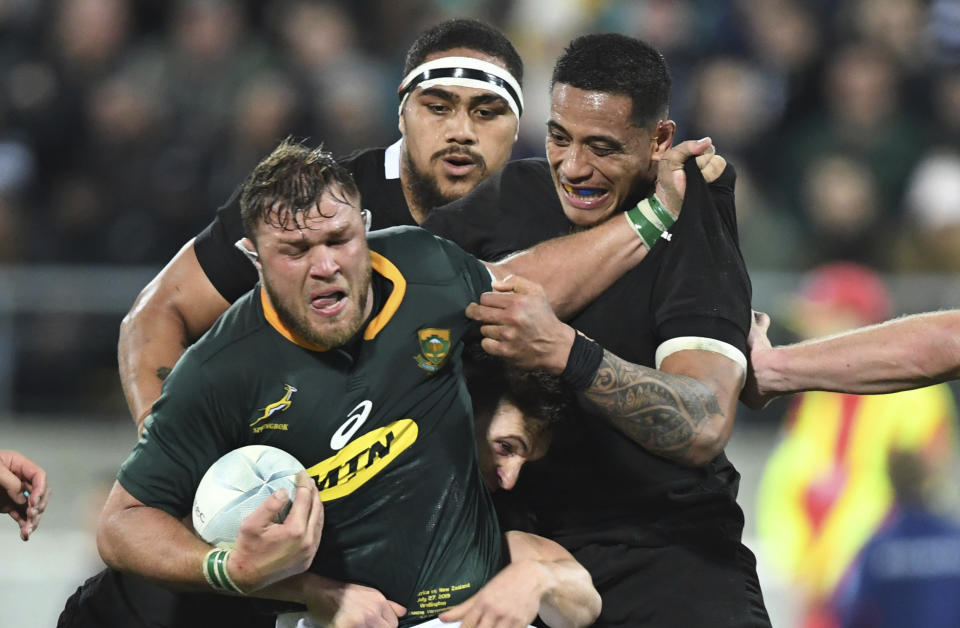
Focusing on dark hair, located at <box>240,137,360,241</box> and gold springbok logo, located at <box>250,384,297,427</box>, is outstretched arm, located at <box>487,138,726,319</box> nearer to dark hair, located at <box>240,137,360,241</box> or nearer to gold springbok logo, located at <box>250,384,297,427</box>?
dark hair, located at <box>240,137,360,241</box>

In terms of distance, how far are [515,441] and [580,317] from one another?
0.42 m

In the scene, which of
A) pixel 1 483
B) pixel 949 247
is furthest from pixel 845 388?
pixel 949 247

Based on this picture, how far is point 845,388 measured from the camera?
4.86 m

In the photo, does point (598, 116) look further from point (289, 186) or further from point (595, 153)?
point (289, 186)

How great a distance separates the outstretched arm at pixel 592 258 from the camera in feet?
14.7

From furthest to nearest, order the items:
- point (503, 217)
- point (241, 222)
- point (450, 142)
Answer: point (450, 142)
point (241, 222)
point (503, 217)

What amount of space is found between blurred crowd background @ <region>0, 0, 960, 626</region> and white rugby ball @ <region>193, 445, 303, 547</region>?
411 centimetres

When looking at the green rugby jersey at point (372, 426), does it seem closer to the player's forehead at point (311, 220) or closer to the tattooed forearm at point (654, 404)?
the player's forehead at point (311, 220)

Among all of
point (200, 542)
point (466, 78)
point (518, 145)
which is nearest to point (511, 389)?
point (200, 542)

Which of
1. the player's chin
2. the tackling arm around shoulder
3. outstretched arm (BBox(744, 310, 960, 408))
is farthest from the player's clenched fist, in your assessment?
outstretched arm (BBox(744, 310, 960, 408))

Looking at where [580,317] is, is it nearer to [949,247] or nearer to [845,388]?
[845,388]

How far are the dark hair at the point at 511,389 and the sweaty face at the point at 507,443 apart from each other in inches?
0.8

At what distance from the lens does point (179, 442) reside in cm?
394

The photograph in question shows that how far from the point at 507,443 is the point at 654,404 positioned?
0.50 m
